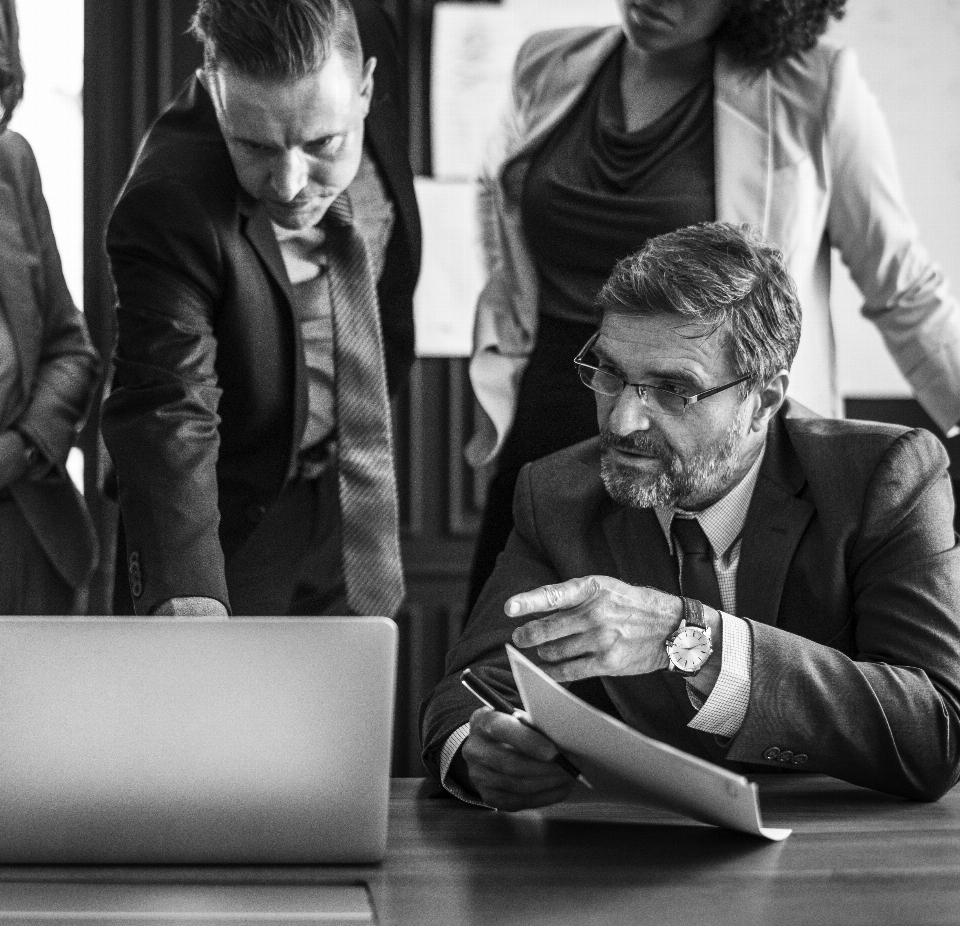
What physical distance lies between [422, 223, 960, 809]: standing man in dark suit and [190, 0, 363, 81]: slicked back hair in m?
0.87

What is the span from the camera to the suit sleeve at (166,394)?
234 centimetres

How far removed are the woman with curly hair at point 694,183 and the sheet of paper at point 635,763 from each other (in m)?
1.46

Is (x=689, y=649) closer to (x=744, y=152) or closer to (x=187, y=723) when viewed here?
(x=187, y=723)

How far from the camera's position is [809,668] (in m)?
1.44

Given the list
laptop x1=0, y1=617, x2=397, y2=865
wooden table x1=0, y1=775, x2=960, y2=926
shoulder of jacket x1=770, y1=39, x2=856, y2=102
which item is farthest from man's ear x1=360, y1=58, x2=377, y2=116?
laptop x1=0, y1=617, x2=397, y2=865

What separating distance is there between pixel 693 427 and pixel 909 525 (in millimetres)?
283

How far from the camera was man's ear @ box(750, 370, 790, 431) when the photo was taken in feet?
5.85

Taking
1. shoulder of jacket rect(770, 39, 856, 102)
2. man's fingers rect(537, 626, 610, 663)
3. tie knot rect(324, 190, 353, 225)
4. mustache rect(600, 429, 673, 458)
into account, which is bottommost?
man's fingers rect(537, 626, 610, 663)

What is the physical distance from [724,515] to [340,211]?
3.81ft

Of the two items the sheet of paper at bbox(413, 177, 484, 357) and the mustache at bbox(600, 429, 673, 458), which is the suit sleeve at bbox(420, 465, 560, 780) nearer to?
the mustache at bbox(600, 429, 673, 458)

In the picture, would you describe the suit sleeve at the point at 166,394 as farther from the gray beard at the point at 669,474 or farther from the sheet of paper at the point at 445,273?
the gray beard at the point at 669,474

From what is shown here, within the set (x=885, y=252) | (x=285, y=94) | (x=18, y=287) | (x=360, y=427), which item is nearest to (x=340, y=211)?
(x=285, y=94)

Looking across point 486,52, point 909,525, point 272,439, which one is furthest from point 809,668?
point 486,52

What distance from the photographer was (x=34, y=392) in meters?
2.63
